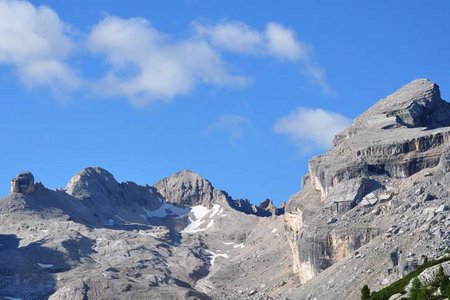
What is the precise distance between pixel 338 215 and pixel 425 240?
149 ft

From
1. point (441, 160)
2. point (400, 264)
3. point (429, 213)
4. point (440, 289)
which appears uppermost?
point (441, 160)

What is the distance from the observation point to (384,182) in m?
188

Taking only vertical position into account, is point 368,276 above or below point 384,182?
below

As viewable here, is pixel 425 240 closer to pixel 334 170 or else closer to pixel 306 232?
pixel 306 232

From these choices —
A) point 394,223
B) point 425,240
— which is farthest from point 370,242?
point 425,240

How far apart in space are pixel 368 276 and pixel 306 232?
3941 centimetres

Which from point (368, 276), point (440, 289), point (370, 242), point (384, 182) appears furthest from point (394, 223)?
point (440, 289)

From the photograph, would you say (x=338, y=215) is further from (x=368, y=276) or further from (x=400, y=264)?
(x=400, y=264)

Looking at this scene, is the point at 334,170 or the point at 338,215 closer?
the point at 338,215

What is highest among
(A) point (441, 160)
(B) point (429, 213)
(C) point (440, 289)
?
(A) point (441, 160)

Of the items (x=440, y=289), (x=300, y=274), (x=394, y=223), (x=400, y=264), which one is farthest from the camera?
(x=300, y=274)

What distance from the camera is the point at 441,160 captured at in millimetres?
178375

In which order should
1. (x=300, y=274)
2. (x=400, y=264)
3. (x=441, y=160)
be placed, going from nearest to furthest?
(x=400, y=264)
(x=441, y=160)
(x=300, y=274)

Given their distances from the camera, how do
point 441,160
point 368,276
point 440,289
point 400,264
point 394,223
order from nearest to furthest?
1. point 440,289
2. point 400,264
3. point 368,276
4. point 394,223
5. point 441,160
